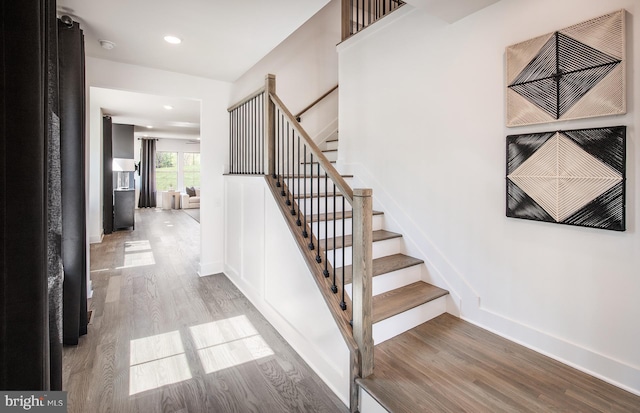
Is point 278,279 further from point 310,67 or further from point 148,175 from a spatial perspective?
point 148,175

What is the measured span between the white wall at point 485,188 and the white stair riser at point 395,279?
6.4 inches

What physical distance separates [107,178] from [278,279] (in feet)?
20.2

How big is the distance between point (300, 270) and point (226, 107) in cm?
283

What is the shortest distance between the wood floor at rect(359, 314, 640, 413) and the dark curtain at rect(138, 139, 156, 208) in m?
12.2

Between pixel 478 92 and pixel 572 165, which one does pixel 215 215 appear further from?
pixel 572 165

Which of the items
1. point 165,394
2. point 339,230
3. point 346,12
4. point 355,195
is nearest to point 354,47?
point 346,12

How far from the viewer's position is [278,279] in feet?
8.82

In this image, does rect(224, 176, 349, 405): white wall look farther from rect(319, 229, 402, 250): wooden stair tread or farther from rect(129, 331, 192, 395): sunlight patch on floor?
rect(129, 331, 192, 395): sunlight patch on floor

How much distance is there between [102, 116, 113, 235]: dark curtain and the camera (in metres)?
6.80

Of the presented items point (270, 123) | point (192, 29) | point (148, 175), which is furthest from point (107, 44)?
point (148, 175)

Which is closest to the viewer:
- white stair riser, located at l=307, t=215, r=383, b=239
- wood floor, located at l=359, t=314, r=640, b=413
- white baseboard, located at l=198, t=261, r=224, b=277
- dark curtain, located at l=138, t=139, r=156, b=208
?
wood floor, located at l=359, t=314, r=640, b=413

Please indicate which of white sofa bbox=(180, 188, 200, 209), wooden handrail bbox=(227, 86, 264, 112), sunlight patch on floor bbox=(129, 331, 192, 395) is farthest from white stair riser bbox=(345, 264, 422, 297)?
white sofa bbox=(180, 188, 200, 209)

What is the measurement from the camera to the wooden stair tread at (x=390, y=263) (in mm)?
2487

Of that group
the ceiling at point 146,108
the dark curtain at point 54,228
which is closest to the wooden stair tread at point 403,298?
the dark curtain at point 54,228
